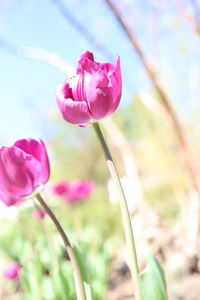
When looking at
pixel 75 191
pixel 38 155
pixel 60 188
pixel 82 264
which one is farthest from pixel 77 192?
pixel 38 155

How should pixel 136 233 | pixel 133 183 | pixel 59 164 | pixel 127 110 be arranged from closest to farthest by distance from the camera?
pixel 136 233
pixel 133 183
pixel 59 164
pixel 127 110

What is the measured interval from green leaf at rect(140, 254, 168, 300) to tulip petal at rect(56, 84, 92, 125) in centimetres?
25

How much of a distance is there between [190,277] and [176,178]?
2594 millimetres

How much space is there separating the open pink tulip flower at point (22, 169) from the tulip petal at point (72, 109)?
0.07 metres

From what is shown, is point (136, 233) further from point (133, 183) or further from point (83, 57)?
point (83, 57)

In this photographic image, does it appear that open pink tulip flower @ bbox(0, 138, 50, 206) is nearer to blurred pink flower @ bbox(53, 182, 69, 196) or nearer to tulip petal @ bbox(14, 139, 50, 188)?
tulip petal @ bbox(14, 139, 50, 188)

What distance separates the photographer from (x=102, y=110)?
2.20ft

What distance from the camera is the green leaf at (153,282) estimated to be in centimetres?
70

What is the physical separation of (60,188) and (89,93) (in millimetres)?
1665

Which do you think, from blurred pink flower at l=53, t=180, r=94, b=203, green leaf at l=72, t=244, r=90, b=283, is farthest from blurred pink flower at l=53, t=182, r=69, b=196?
green leaf at l=72, t=244, r=90, b=283

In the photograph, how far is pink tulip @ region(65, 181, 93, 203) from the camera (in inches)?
95.1

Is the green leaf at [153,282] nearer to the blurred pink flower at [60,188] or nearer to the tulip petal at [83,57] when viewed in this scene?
the tulip petal at [83,57]

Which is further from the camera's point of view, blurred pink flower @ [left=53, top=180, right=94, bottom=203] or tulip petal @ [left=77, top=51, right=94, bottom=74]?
blurred pink flower @ [left=53, top=180, right=94, bottom=203]

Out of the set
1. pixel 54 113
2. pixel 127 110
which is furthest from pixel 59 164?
pixel 54 113
